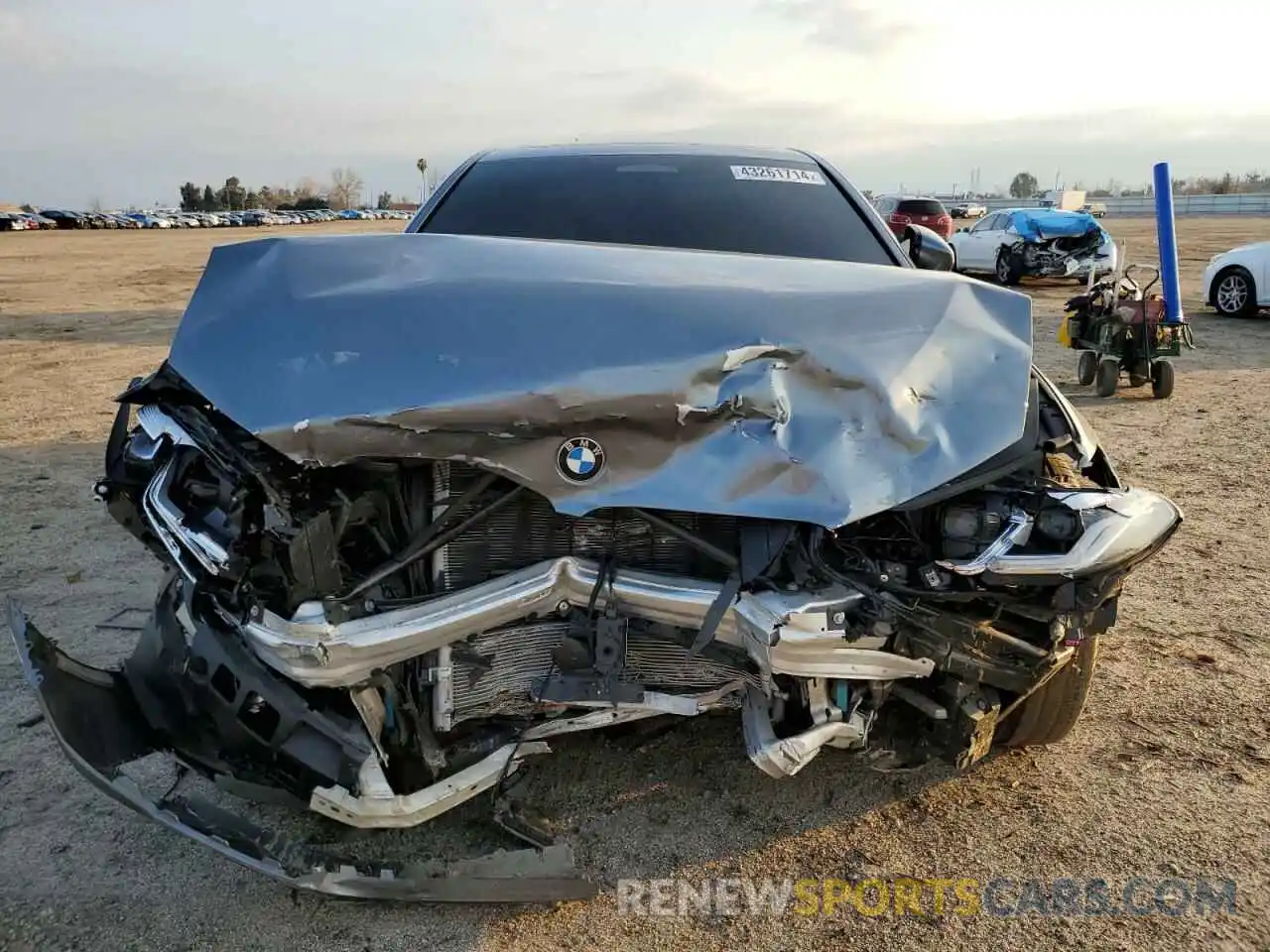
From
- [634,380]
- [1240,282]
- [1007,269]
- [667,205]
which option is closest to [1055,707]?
[634,380]

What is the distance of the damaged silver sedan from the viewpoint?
2.12 m

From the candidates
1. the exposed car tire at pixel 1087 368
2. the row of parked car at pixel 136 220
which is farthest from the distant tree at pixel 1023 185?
the exposed car tire at pixel 1087 368

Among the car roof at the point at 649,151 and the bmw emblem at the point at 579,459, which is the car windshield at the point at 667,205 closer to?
the car roof at the point at 649,151

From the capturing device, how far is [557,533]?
241 cm

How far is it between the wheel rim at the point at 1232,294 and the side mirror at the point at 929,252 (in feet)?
37.9

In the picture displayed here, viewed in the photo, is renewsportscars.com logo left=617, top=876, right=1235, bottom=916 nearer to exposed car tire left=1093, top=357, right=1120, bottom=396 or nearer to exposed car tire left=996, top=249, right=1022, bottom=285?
exposed car tire left=1093, top=357, right=1120, bottom=396

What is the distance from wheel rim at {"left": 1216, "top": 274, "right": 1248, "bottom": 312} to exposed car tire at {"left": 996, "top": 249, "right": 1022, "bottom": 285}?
165 inches

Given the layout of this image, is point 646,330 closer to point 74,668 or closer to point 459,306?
point 459,306

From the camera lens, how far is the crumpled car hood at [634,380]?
6.88 feet

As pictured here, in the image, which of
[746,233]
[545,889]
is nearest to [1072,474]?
[746,233]

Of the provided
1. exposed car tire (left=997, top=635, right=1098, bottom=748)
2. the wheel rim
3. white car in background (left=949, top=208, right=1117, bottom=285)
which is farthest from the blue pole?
white car in background (left=949, top=208, right=1117, bottom=285)

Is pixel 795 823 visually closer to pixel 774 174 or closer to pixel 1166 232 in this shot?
pixel 774 174

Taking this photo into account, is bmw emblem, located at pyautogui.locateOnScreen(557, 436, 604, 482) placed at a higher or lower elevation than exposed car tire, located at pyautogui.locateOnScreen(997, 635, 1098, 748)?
higher

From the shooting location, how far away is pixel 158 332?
11719mm
